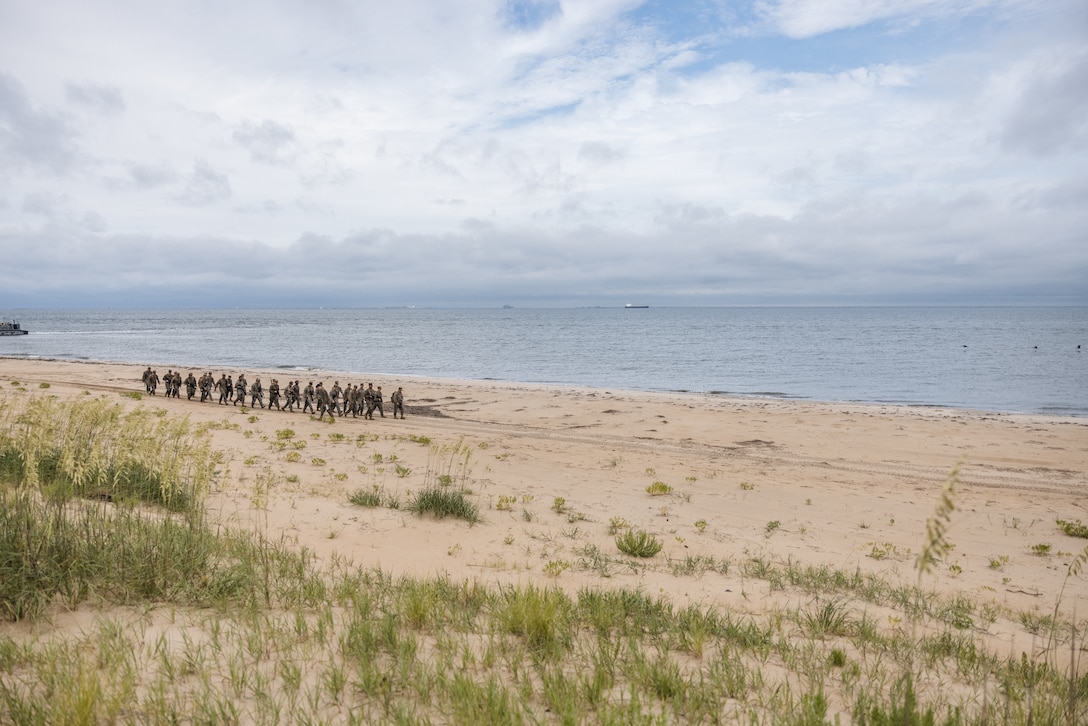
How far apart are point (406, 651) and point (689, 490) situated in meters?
10.4

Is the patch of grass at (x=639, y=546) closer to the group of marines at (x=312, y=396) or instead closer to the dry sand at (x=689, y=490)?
the dry sand at (x=689, y=490)

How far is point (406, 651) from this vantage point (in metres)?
4.36

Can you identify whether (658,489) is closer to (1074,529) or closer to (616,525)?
(616,525)

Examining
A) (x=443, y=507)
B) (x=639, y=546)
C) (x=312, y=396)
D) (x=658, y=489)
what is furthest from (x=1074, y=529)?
(x=312, y=396)

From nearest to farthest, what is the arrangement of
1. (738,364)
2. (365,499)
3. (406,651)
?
(406,651), (365,499), (738,364)

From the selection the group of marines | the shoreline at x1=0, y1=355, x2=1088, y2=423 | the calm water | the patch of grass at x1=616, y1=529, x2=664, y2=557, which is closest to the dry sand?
the patch of grass at x1=616, y1=529, x2=664, y2=557

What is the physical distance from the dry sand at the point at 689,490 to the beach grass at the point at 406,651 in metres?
1.13

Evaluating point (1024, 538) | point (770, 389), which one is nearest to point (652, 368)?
point (770, 389)

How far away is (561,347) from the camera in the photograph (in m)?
79.6

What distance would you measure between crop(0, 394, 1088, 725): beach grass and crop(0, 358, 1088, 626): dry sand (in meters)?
1.13

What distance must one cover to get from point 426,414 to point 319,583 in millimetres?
22402

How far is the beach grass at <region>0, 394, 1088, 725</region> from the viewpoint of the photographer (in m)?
3.66

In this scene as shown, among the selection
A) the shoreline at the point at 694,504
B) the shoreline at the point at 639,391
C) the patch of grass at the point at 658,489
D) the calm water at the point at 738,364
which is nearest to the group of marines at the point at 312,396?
the shoreline at the point at 694,504

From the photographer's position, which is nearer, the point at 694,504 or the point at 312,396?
the point at 694,504
